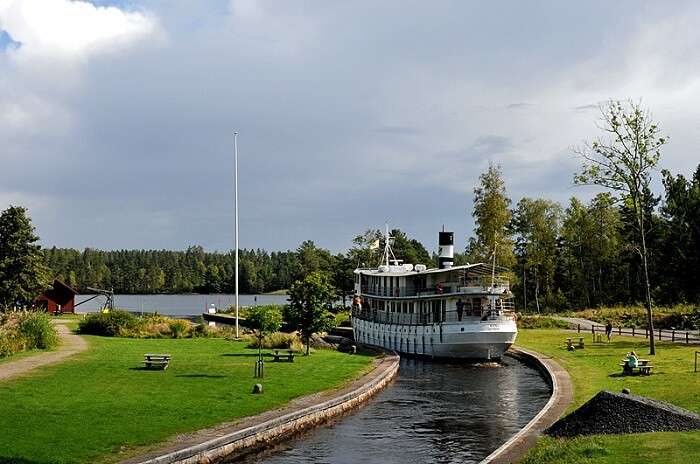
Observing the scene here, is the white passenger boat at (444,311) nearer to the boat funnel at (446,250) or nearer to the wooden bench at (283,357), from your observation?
the boat funnel at (446,250)

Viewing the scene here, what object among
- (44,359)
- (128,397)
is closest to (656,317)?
(44,359)

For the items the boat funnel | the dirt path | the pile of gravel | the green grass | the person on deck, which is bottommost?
the pile of gravel

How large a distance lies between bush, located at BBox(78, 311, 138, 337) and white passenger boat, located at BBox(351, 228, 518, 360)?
1908cm

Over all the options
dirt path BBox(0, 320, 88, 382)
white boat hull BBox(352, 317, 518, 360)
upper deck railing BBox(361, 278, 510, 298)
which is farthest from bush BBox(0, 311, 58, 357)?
upper deck railing BBox(361, 278, 510, 298)

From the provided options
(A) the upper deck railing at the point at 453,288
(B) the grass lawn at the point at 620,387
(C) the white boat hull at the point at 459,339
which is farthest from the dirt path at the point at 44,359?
(A) the upper deck railing at the point at 453,288

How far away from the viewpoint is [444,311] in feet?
170

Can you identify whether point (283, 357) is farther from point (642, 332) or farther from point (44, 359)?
point (642, 332)

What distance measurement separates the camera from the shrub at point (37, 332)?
135 ft

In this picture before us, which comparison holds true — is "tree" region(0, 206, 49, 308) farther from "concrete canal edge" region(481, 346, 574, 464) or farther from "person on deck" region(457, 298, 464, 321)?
"concrete canal edge" region(481, 346, 574, 464)

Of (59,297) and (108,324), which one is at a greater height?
(59,297)

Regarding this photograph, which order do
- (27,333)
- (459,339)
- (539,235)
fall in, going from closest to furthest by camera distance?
(27,333), (459,339), (539,235)

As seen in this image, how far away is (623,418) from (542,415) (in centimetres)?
483

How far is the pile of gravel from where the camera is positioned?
19.0 metres

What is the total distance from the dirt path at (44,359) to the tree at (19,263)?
77.4 ft
